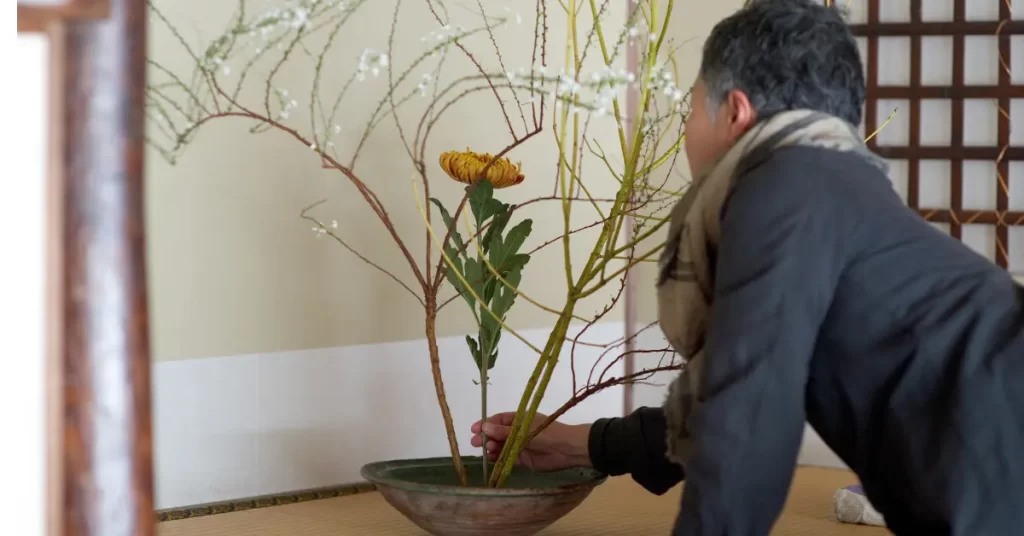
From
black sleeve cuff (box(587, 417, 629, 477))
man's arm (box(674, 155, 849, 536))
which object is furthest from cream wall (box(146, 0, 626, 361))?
man's arm (box(674, 155, 849, 536))

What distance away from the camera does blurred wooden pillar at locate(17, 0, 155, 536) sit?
24.0 inches

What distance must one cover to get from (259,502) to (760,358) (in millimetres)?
1303

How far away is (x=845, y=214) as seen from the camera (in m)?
1.16

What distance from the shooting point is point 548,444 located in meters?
1.78

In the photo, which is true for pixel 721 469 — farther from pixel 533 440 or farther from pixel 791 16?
pixel 533 440

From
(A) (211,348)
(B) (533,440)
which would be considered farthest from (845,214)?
(A) (211,348)

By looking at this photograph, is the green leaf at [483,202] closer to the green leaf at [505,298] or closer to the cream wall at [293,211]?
the green leaf at [505,298]

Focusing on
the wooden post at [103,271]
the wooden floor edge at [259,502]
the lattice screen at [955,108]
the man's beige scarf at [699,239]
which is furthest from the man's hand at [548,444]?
the lattice screen at [955,108]

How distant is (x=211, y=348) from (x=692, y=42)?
61.6 inches

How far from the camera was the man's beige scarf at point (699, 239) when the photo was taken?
1230mm

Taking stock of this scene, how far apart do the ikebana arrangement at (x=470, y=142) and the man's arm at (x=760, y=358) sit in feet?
1.05

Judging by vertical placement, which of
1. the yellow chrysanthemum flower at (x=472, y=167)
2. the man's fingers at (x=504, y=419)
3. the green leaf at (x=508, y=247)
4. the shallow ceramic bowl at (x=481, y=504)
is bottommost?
the shallow ceramic bowl at (x=481, y=504)

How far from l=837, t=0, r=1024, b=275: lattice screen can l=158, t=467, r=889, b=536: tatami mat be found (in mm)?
936

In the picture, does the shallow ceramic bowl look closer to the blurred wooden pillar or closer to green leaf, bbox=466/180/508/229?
green leaf, bbox=466/180/508/229
